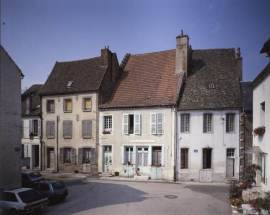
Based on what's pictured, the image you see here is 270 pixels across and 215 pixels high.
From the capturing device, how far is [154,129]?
22.9m

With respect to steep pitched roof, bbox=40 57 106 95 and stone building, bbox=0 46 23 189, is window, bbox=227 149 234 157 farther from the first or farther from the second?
stone building, bbox=0 46 23 189

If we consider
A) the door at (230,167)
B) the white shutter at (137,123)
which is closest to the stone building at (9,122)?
the white shutter at (137,123)

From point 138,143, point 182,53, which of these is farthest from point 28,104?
point 182,53

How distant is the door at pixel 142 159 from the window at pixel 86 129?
17.3ft

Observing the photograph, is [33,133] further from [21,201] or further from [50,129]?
[21,201]

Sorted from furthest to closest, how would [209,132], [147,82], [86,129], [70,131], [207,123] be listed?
[70,131], [86,129], [147,82], [207,123], [209,132]

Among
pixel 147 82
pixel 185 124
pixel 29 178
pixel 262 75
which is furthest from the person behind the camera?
pixel 147 82

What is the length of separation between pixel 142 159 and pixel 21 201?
1261cm

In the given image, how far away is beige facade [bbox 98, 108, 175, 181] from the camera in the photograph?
22375 mm

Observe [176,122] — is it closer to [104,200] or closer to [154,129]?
[154,129]

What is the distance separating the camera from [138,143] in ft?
76.9

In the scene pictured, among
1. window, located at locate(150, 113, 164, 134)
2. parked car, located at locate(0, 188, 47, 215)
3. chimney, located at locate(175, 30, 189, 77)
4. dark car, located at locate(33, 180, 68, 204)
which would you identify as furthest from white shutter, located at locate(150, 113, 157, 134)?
parked car, located at locate(0, 188, 47, 215)

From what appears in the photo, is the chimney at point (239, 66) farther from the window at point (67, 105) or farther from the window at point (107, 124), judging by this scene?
the window at point (67, 105)

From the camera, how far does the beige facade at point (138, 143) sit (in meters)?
22.4
